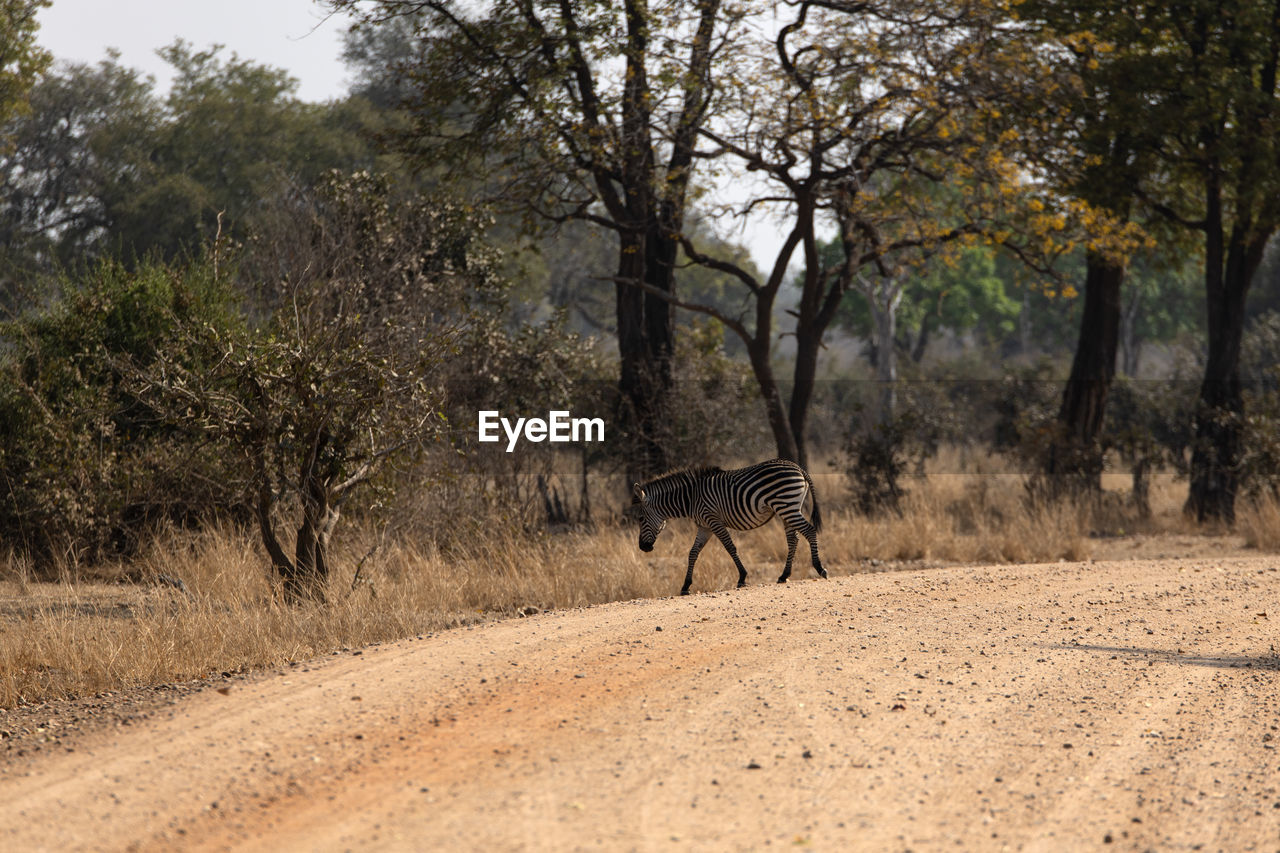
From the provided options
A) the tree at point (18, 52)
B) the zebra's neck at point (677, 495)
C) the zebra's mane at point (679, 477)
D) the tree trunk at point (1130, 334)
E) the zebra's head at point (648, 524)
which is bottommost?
the zebra's head at point (648, 524)

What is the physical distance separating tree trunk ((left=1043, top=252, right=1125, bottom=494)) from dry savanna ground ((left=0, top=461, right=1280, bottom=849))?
717cm

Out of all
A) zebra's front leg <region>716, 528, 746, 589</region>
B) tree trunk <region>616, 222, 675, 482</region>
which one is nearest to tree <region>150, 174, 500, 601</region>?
zebra's front leg <region>716, 528, 746, 589</region>

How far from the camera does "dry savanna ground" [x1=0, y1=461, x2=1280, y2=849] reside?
488cm

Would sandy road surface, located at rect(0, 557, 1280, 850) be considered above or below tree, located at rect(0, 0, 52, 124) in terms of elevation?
below

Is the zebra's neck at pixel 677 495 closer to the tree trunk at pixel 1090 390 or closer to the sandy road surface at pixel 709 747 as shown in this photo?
the sandy road surface at pixel 709 747

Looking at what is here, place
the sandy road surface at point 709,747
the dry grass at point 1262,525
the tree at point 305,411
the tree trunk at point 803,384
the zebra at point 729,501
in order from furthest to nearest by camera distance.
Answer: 1. the tree trunk at point 803,384
2. the dry grass at point 1262,525
3. the zebra at point 729,501
4. the tree at point 305,411
5. the sandy road surface at point 709,747

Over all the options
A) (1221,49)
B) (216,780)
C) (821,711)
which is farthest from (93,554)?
(1221,49)

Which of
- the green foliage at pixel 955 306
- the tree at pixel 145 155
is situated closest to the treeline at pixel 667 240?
the tree at pixel 145 155

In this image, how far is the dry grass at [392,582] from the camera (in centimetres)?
771

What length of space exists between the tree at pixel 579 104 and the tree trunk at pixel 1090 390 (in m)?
6.17

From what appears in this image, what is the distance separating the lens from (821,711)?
6340mm

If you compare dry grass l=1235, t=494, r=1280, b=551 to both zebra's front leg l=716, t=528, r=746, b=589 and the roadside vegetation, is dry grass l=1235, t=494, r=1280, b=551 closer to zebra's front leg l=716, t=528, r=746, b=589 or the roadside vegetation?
the roadside vegetation

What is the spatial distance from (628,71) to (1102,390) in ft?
30.2

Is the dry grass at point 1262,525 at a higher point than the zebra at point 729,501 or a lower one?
lower
